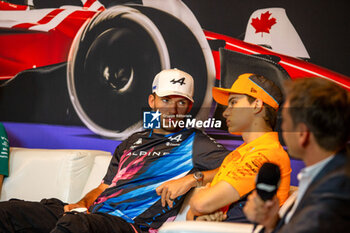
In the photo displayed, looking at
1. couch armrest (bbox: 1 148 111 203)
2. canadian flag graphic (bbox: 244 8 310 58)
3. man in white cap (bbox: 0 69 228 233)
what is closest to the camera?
man in white cap (bbox: 0 69 228 233)

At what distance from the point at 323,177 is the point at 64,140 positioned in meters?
2.75

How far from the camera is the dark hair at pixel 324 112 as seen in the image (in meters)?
1.20

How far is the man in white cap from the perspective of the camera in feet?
7.71

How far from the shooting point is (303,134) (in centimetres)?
125

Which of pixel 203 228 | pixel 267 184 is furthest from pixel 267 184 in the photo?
pixel 203 228

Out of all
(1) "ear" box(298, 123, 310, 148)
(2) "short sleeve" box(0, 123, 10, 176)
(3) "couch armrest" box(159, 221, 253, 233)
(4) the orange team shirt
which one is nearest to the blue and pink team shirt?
(4) the orange team shirt

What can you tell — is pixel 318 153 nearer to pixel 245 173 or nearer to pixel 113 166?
pixel 245 173

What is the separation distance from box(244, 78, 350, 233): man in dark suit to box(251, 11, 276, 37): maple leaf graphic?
1.60 m

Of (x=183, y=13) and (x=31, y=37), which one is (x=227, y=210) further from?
(x=31, y=37)

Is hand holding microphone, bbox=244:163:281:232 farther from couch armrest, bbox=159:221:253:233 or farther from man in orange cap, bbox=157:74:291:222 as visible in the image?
man in orange cap, bbox=157:74:291:222

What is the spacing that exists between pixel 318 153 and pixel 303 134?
0.08 m

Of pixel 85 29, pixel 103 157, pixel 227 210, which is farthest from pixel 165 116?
pixel 85 29

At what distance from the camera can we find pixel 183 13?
3.11 meters

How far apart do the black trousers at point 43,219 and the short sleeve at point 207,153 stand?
0.54 meters
